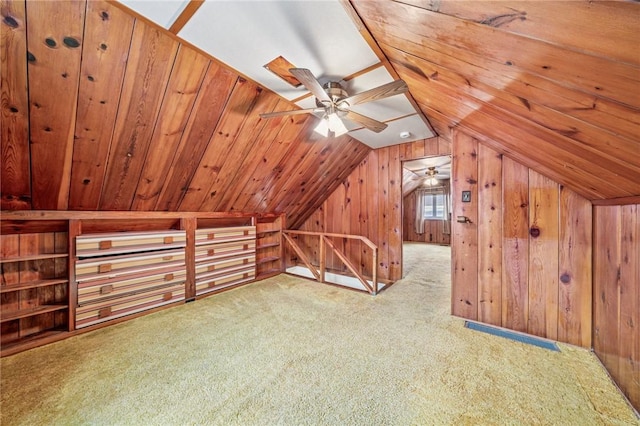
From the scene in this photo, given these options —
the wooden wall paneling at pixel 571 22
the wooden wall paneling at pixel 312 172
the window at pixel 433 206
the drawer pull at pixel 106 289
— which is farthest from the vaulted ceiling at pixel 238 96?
the window at pixel 433 206

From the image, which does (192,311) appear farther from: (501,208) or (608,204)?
(608,204)

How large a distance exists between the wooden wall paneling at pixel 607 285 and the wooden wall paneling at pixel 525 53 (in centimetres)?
148

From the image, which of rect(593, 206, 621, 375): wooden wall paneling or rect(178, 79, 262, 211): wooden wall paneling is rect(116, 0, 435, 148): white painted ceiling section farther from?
rect(593, 206, 621, 375): wooden wall paneling

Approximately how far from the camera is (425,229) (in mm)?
8031

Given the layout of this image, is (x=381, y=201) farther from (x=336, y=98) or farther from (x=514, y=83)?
(x=514, y=83)

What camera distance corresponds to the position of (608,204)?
161 centimetres

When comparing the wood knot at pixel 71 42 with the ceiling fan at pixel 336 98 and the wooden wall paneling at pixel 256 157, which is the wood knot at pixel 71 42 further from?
the wooden wall paneling at pixel 256 157

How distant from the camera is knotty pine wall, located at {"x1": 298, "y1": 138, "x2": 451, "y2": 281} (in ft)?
11.4

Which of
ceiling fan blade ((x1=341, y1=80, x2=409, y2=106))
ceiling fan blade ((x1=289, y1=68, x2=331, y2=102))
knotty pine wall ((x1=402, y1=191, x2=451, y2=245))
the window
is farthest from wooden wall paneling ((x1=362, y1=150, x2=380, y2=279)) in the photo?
the window

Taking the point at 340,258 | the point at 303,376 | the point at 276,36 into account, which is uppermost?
the point at 276,36

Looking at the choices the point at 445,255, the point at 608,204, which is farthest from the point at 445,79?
the point at 445,255

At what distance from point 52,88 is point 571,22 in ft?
7.73

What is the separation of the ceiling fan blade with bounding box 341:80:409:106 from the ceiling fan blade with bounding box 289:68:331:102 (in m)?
0.20

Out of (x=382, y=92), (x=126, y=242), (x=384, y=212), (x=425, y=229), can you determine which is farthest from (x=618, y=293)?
(x=425, y=229)
